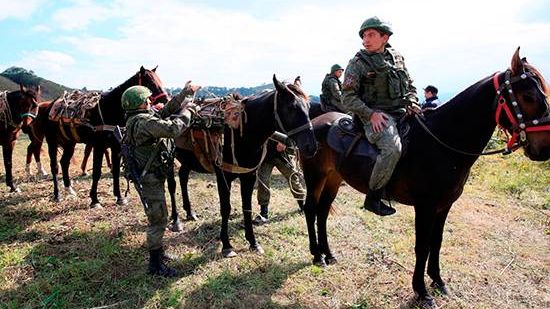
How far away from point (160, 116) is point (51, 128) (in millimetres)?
5309

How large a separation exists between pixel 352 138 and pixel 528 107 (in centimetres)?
185

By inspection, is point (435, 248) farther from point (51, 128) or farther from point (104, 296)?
point (51, 128)

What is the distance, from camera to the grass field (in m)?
4.77

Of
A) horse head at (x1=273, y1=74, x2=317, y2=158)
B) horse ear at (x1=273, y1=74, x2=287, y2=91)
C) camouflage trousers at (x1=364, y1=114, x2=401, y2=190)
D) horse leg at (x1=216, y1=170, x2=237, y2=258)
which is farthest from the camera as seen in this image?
horse leg at (x1=216, y1=170, x2=237, y2=258)

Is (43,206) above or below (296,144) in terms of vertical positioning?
below

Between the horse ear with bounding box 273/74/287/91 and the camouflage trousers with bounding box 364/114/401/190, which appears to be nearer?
the camouflage trousers with bounding box 364/114/401/190

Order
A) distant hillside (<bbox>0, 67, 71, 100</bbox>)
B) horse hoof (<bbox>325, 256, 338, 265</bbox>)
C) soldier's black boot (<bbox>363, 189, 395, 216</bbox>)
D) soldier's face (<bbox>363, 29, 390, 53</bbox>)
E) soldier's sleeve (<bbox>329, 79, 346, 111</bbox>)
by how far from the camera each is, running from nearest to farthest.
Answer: soldier's face (<bbox>363, 29, 390, 53</bbox>), soldier's black boot (<bbox>363, 189, 395, 216</bbox>), horse hoof (<bbox>325, 256, 338, 265</bbox>), soldier's sleeve (<bbox>329, 79, 346, 111</bbox>), distant hillside (<bbox>0, 67, 71, 100</bbox>)

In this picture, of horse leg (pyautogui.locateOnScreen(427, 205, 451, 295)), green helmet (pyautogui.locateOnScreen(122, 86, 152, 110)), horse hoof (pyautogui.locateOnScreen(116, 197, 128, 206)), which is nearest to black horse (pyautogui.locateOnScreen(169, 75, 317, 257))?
green helmet (pyautogui.locateOnScreen(122, 86, 152, 110))

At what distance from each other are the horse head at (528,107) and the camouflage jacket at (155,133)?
3397 mm

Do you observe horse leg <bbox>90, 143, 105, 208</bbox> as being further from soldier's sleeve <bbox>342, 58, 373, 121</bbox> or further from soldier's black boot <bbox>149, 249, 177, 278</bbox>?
soldier's sleeve <bbox>342, 58, 373, 121</bbox>

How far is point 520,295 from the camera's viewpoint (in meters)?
5.02

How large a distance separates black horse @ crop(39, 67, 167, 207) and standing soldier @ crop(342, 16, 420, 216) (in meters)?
3.58

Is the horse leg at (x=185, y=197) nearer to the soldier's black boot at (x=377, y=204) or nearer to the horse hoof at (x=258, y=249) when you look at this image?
the horse hoof at (x=258, y=249)

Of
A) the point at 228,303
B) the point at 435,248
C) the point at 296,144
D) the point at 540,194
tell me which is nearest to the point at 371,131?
the point at 296,144
